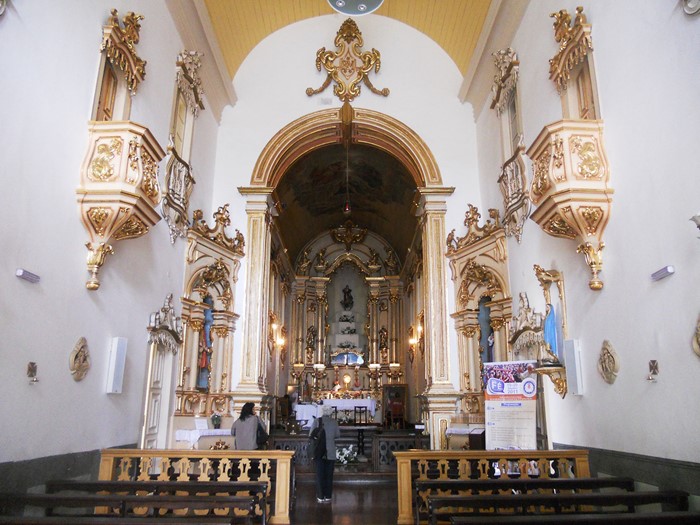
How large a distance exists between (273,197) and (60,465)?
8577 millimetres

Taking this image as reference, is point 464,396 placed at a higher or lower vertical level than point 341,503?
higher

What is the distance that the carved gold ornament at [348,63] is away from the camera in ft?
42.2

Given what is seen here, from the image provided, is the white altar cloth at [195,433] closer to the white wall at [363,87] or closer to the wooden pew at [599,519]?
the white wall at [363,87]

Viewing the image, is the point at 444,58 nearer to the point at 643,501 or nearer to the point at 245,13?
the point at 245,13

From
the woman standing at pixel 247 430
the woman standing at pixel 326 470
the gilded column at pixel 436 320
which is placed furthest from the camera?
the gilded column at pixel 436 320

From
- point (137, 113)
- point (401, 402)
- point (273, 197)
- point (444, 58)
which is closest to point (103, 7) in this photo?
point (137, 113)

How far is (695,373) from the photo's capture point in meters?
4.61

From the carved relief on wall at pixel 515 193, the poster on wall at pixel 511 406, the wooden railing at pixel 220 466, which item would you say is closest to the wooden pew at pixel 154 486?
the wooden railing at pixel 220 466

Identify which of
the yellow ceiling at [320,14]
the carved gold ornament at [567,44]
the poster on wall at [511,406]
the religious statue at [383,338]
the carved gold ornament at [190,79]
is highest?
the yellow ceiling at [320,14]

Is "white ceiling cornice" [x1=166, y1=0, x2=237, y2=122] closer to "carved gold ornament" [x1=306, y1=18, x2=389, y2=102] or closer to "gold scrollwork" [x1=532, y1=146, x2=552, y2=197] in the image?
"carved gold ornament" [x1=306, y1=18, x2=389, y2=102]

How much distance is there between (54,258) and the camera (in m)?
5.88

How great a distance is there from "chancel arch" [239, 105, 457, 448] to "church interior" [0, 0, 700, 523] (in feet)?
0.33

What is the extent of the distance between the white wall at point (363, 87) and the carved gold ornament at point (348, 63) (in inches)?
7.2

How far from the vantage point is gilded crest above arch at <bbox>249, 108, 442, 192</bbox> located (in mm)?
12562
